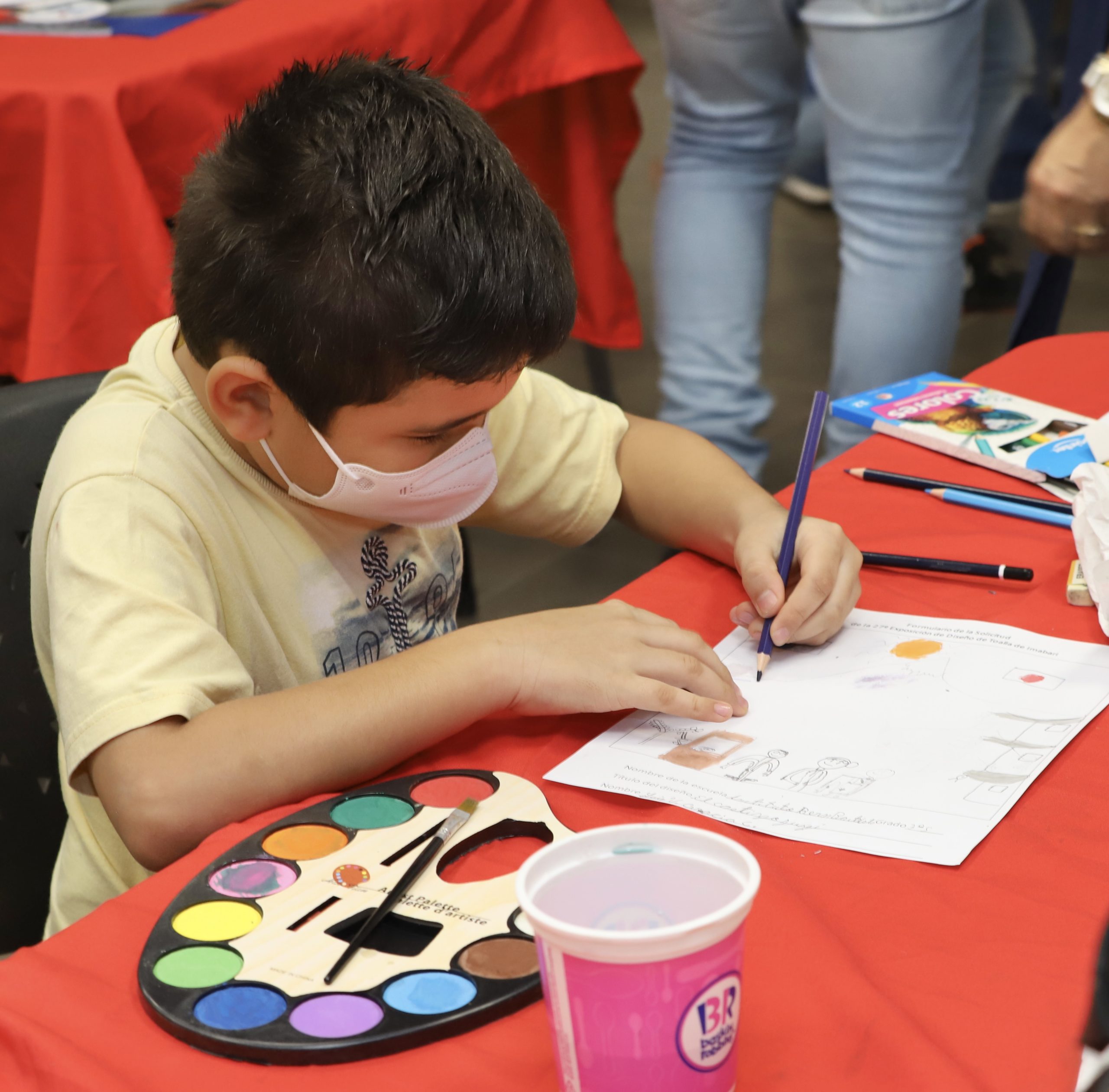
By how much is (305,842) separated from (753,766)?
228 millimetres

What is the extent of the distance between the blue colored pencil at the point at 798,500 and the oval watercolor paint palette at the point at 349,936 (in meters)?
0.22

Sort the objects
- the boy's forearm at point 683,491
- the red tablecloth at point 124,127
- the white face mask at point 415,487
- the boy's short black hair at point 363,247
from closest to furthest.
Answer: the boy's short black hair at point 363,247
the white face mask at point 415,487
the boy's forearm at point 683,491
the red tablecloth at point 124,127

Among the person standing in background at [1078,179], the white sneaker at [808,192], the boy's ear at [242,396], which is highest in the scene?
the person standing in background at [1078,179]

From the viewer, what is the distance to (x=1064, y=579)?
0.83 m

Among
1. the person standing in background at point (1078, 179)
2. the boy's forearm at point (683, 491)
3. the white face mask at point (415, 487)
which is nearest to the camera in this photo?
the white face mask at point (415, 487)

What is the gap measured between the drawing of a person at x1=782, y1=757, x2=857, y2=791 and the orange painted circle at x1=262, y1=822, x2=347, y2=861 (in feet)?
0.72

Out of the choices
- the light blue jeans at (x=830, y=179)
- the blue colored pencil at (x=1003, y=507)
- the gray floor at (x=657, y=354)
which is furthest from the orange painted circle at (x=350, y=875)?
the light blue jeans at (x=830, y=179)

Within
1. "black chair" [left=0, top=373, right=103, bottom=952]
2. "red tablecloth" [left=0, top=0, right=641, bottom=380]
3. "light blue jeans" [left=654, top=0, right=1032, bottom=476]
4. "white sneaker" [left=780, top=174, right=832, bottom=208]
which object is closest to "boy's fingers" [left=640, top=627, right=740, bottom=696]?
"black chair" [left=0, top=373, right=103, bottom=952]

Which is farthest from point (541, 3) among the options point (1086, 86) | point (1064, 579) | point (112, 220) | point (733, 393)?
point (1064, 579)

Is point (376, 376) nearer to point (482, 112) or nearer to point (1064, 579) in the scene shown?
point (1064, 579)

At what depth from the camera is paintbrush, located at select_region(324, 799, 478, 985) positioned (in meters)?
0.51

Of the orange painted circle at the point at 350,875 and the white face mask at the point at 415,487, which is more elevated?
the white face mask at the point at 415,487

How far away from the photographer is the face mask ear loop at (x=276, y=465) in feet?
2.73

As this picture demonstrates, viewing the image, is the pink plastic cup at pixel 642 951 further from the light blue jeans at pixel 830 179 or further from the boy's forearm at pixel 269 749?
the light blue jeans at pixel 830 179
